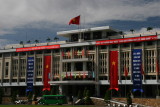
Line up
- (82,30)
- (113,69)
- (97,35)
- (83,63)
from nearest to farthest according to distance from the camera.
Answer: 1. (113,69)
2. (83,63)
3. (97,35)
4. (82,30)

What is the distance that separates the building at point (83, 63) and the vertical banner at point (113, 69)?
34 cm

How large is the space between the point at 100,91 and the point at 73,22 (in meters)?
25.2

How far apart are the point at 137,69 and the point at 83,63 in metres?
20.0

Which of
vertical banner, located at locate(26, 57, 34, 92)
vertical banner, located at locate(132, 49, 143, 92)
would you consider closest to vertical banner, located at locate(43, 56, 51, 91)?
vertical banner, located at locate(26, 57, 34, 92)

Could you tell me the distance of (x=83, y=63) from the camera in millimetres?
98750

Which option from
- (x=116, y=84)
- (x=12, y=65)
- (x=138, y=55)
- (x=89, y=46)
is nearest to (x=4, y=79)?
(x=12, y=65)

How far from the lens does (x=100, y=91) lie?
326ft

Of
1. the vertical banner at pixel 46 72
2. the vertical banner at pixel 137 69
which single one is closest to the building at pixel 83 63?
the vertical banner at pixel 46 72

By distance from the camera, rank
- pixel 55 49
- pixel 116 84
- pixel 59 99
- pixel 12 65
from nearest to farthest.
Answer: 1. pixel 59 99
2. pixel 116 84
3. pixel 55 49
4. pixel 12 65

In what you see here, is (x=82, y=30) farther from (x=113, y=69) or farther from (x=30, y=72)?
(x=30, y=72)

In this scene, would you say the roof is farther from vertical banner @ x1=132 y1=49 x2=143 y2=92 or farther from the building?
vertical banner @ x1=132 y1=49 x2=143 y2=92

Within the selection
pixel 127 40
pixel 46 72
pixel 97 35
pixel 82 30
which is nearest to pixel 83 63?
pixel 97 35

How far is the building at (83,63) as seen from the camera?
3497 inches

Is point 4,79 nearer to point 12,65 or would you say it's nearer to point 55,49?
point 12,65
